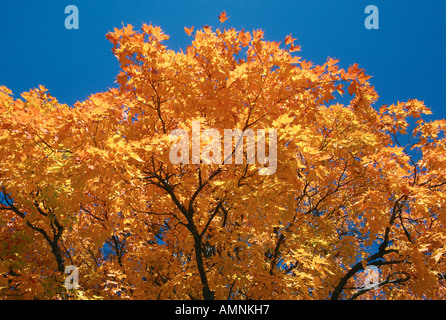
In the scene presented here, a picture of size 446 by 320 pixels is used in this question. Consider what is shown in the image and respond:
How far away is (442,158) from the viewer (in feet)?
19.9

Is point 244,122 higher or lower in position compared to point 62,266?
higher

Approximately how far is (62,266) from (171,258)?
3120mm

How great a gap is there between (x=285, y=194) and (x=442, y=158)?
381cm

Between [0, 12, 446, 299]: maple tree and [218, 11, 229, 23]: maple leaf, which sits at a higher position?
[218, 11, 229, 23]: maple leaf

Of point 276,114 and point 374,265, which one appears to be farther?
point 374,265

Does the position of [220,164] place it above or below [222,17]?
below

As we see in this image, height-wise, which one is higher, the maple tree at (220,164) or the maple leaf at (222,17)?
the maple leaf at (222,17)
